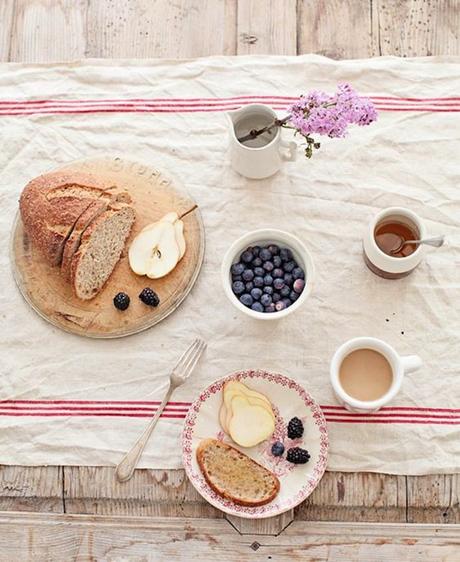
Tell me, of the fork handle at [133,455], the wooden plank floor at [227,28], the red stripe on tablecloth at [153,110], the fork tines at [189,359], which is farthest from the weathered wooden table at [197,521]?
the wooden plank floor at [227,28]

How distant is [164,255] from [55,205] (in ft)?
0.92

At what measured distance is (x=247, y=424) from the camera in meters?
1.78

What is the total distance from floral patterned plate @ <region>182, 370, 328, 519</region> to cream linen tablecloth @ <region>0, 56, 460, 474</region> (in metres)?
0.06

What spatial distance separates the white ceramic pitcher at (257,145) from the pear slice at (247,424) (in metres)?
0.56

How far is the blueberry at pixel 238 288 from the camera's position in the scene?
70.4 inches

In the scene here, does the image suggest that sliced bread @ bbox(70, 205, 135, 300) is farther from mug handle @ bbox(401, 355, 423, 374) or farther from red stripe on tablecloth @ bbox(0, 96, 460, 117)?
mug handle @ bbox(401, 355, 423, 374)

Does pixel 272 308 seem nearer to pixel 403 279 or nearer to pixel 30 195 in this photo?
pixel 403 279

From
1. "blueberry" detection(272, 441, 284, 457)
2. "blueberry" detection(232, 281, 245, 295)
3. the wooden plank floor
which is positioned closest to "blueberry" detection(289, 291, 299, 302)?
"blueberry" detection(232, 281, 245, 295)

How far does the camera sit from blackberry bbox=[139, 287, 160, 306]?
1833mm

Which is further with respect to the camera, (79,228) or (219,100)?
(219,100)

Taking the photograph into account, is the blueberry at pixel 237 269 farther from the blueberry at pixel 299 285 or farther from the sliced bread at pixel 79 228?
the sliced bread at pixel 79 228

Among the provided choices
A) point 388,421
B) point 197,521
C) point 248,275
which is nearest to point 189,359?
point 248,275

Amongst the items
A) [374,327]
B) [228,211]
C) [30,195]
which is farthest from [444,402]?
[30,195]

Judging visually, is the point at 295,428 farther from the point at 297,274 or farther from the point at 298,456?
the point at 297,274
